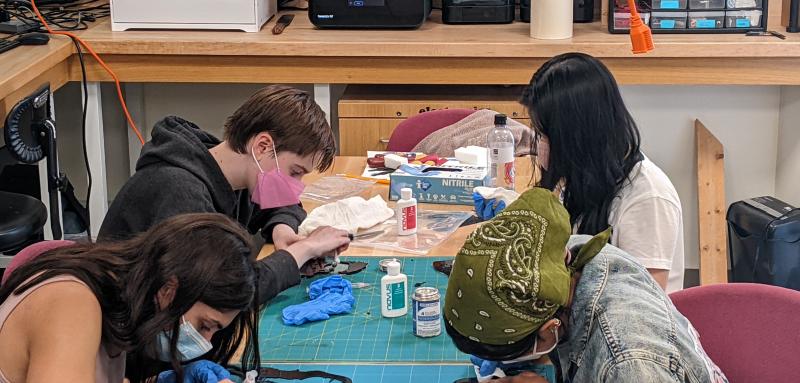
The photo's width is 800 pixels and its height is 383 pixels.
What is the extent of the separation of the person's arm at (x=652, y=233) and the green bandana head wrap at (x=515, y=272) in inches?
25.4

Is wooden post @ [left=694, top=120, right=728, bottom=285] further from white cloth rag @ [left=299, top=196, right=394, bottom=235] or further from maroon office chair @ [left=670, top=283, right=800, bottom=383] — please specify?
maroon office chair @ [left=670, top=283, right=800, bottom=383]

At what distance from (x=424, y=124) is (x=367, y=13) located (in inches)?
25.7

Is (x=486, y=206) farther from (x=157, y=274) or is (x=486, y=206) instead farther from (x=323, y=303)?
(x=157, y=274)

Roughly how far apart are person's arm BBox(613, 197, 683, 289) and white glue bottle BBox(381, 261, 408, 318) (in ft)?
1.50

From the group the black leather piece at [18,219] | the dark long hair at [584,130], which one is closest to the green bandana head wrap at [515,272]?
the dark long hair at [584,130]

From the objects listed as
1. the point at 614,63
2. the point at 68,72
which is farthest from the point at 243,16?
the point at 614,63

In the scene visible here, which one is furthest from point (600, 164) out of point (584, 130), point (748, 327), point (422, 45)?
point (422, 45)

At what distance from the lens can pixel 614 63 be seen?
3.55 metres

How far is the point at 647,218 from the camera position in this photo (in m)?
2.09

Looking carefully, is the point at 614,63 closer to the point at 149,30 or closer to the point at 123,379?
the point at 149,30

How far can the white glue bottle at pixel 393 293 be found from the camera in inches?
80.4

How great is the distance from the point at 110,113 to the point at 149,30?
68cm

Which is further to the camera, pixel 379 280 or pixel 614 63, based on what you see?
pixel 614 63

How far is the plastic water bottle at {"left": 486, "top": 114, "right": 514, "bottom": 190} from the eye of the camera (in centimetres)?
273
